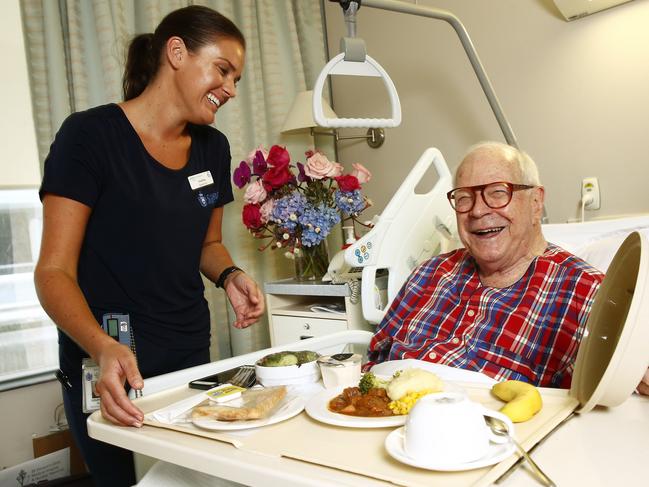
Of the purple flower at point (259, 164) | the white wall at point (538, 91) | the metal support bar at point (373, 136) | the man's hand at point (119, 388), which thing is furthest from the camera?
the metal support bar at point (373, 136)

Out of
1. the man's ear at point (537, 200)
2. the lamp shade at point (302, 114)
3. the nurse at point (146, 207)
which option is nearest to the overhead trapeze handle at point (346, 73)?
the nurse at point (146, 207)

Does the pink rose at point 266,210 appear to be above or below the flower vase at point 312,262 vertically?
above

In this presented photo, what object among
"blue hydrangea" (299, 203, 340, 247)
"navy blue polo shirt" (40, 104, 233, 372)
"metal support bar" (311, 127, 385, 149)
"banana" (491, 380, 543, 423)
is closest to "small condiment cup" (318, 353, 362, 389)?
"banana" (491, 380, 543, 423)

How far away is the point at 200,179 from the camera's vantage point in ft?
5.01

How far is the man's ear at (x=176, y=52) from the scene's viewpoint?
143cm

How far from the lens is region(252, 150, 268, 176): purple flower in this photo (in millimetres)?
2436

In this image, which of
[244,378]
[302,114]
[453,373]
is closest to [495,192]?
[453,373]

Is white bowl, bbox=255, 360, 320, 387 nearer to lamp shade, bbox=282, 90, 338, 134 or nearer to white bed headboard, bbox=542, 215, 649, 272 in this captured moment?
white bed headboard, bbox=542, 215, 649, 272

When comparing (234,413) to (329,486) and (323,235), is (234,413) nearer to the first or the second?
(329,486)

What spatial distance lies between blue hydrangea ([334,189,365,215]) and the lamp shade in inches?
21.9

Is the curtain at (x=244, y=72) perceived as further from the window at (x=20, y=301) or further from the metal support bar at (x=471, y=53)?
the metal support bar at (x=471, y=53)

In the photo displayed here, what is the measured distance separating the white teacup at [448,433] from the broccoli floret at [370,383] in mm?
247

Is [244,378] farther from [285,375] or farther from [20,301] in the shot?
[20,301]

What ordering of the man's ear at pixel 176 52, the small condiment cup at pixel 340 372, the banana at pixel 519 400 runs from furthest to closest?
the man's ear at pixel 176 52, the small condiment cup at pixel 340 372, the banana at pixel 519 400
